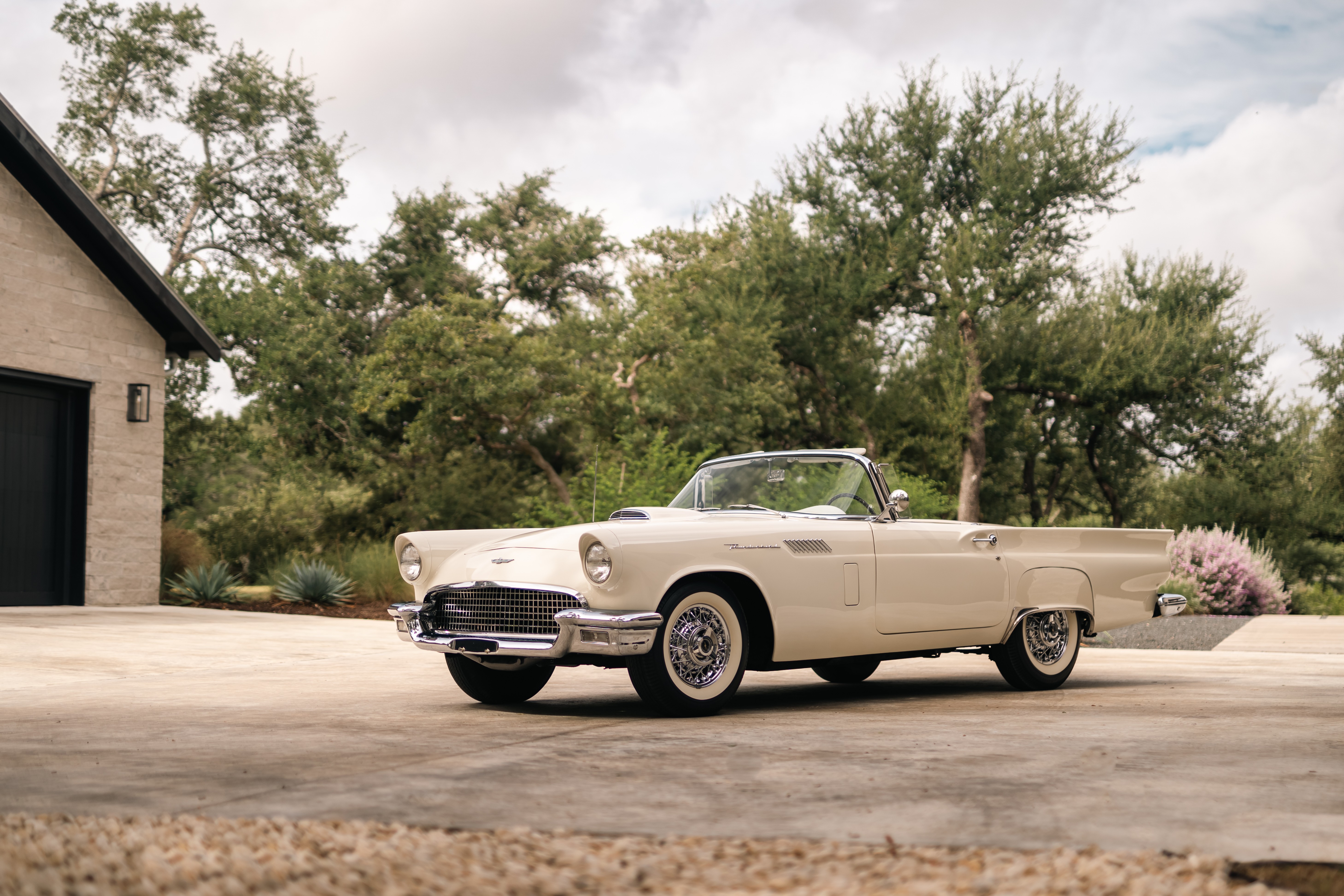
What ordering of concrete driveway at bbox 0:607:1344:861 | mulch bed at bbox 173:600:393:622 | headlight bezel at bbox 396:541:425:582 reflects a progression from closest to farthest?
concrete driveway at bbox 0:607:1344:861, headlight bezel at bbox 396:541:425:582, mulch bed at bbox 173:600:393:622

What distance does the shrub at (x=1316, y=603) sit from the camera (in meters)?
21.2

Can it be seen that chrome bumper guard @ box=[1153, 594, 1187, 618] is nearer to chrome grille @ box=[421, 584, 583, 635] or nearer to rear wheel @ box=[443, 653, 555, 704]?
rear wheel @ box=[443, 653, 555, 704]

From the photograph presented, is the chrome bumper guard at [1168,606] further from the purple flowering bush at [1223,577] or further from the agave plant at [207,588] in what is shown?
the agave plant at [207,588]

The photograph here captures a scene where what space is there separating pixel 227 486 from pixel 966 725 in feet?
113

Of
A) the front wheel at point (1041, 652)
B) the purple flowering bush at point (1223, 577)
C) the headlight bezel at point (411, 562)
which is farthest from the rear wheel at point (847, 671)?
the purple flowering bush at point (1223, 577)

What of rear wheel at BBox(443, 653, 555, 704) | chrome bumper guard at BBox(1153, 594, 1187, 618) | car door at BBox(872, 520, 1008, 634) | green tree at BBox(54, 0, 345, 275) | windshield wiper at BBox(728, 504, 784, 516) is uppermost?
green tree at BBox(54, 0, 345, 275)

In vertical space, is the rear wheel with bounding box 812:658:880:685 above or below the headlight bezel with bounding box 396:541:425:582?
below

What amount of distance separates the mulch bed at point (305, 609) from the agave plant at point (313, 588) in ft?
0.31

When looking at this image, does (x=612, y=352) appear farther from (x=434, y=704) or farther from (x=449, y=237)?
(x=434, y=704)

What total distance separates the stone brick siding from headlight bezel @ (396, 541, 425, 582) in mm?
9346

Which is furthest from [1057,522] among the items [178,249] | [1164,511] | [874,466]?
[874,466]

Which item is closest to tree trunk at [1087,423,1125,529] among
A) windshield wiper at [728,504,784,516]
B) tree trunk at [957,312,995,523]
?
tree trunk at [957,312,995,523]

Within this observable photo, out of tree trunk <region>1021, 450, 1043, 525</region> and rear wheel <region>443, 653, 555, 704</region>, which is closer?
rear wheel <region>443, 653, 555, 704</region>

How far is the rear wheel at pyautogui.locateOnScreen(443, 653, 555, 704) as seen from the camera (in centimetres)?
756
